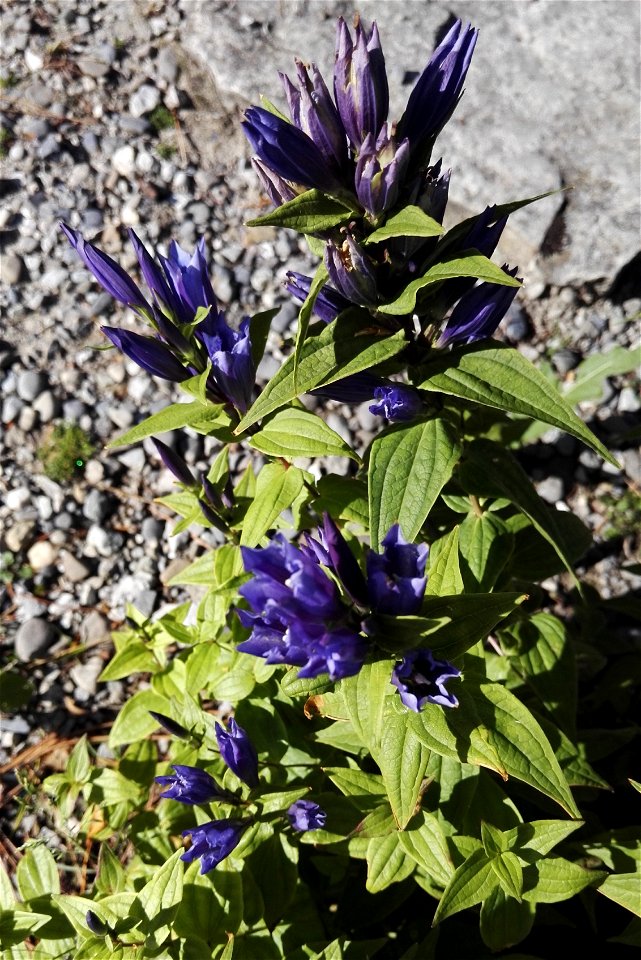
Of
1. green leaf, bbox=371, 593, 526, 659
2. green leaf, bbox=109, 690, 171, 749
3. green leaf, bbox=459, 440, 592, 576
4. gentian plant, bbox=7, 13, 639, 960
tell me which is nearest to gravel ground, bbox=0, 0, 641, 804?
green leaf, bbox=109, 690, 171, 749

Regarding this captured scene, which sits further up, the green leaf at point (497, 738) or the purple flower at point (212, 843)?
the green leaf at point (497, 738)

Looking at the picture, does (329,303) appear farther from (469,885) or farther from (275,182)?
(469,885)

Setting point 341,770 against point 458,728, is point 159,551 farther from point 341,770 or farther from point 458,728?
point 458,728

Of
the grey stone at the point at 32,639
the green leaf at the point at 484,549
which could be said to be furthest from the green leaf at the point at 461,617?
the grey stone at the point at 32,639

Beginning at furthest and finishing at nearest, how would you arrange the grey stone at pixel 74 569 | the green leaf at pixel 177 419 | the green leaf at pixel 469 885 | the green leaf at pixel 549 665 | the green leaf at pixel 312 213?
1. the grey stone at pixel 74 569
2. the green leaf at pixel 549 665
3. the green leaf at pixel 469 885
4. the green leaf at pixel 177 419
5. the green leaf at pixel 312 213

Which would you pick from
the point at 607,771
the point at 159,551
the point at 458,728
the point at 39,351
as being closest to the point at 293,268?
the point at 39,351

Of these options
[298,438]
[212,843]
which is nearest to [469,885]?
[212,843]

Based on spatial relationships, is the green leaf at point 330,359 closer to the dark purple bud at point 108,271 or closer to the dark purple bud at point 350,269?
the dark purple bud at point 350,269
